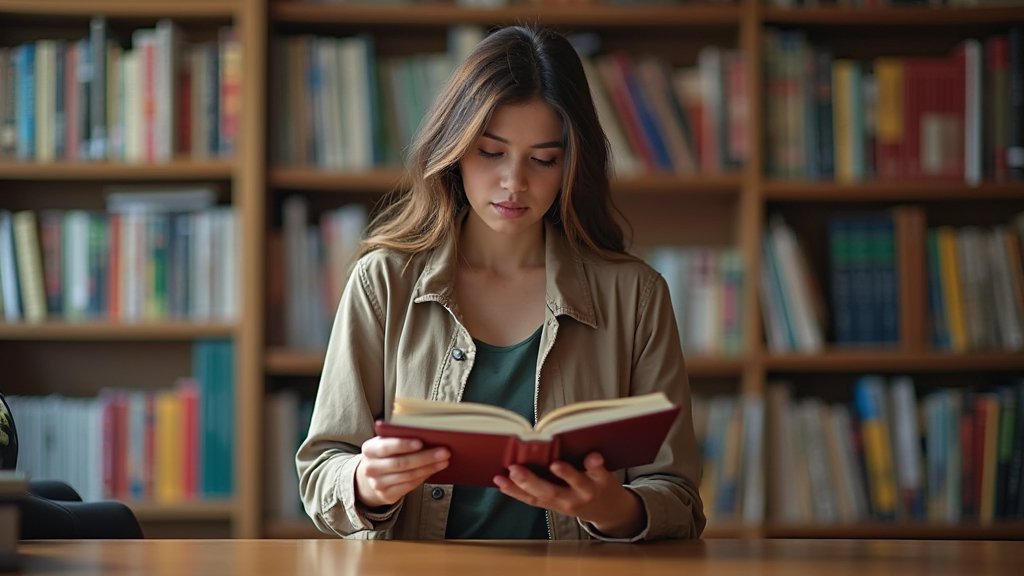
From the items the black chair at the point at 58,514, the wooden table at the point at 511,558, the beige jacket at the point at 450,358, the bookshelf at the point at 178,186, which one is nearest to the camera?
the wooden table at the point at 511,558

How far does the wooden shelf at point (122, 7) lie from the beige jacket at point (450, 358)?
4.49 ft

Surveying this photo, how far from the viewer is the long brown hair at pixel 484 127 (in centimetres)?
163

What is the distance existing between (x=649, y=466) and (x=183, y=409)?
157 centimetres

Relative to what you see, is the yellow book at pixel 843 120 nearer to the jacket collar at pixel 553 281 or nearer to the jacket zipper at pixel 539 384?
the jacket collar at pixel 553 281

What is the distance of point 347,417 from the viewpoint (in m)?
1.57

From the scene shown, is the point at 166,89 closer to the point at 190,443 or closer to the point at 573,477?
the point at 190,443


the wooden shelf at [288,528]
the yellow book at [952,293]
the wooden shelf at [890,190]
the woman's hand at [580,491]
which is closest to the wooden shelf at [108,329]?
the wooden shelf at [288,528]

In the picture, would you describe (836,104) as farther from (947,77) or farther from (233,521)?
(233,521)

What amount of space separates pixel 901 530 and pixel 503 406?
158 cm

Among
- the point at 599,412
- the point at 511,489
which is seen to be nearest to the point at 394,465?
the point at 511,489

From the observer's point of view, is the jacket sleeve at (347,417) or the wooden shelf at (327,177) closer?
the jacket sleeve at (347,417)

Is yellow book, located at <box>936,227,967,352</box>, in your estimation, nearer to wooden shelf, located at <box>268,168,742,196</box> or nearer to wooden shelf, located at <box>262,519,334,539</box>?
wooden shelf, located at <box>268,168,742,196</box>

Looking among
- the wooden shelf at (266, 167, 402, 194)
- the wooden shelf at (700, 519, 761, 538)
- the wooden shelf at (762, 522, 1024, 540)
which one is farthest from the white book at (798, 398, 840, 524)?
the wooden shelf at (266, 167, 402, 194)

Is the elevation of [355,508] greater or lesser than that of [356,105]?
lesser
